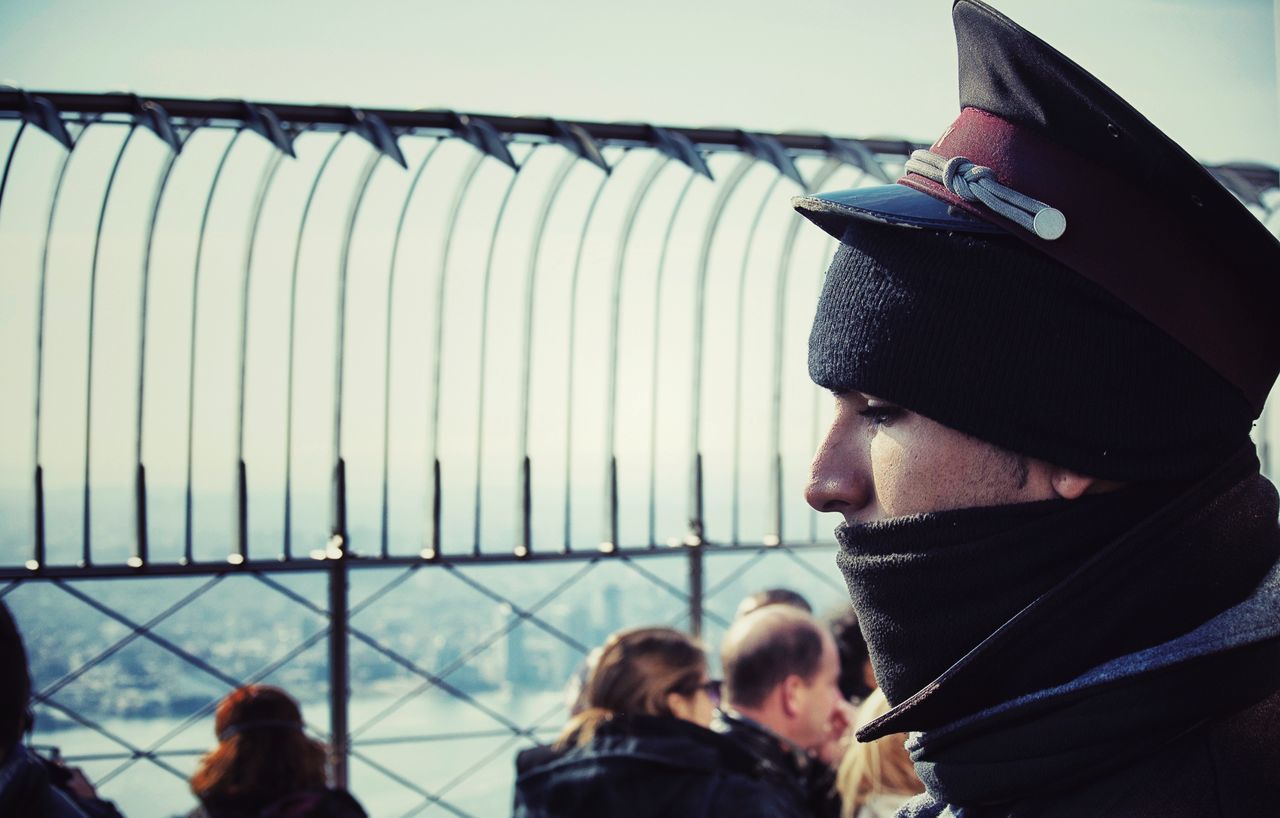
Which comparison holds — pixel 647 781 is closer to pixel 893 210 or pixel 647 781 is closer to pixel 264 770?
pixel 264 770

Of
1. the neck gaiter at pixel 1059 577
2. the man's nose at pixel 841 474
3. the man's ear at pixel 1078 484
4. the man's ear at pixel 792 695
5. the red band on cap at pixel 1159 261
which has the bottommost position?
the man's ear at pixel 792 695

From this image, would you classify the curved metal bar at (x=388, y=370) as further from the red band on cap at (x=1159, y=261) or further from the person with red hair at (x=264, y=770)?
the red band on cap at (x=1159, y=261)

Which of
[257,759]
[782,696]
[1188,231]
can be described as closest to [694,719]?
[782,696]

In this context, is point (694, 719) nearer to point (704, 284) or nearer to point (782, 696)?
point (782, 696)

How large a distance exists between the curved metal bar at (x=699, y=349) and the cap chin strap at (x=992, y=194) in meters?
4.76

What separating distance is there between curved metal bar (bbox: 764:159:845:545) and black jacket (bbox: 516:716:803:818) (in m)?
3.08

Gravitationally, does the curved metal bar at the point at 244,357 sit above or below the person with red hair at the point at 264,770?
above

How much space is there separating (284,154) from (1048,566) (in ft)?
15.3

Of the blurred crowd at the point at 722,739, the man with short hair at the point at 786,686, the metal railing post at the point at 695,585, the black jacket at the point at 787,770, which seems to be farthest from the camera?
the metal railing post at the point at 695,585

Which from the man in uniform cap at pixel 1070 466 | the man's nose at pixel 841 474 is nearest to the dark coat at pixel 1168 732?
the man in uniform cap at pixel 1070 466

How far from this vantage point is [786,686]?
12.9 feet

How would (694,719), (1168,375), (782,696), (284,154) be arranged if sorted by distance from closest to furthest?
(1168,375) → (694,719) → (782,696) → (284,154)

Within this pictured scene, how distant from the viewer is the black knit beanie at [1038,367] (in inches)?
44.3

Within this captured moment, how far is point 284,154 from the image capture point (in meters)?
5.25
